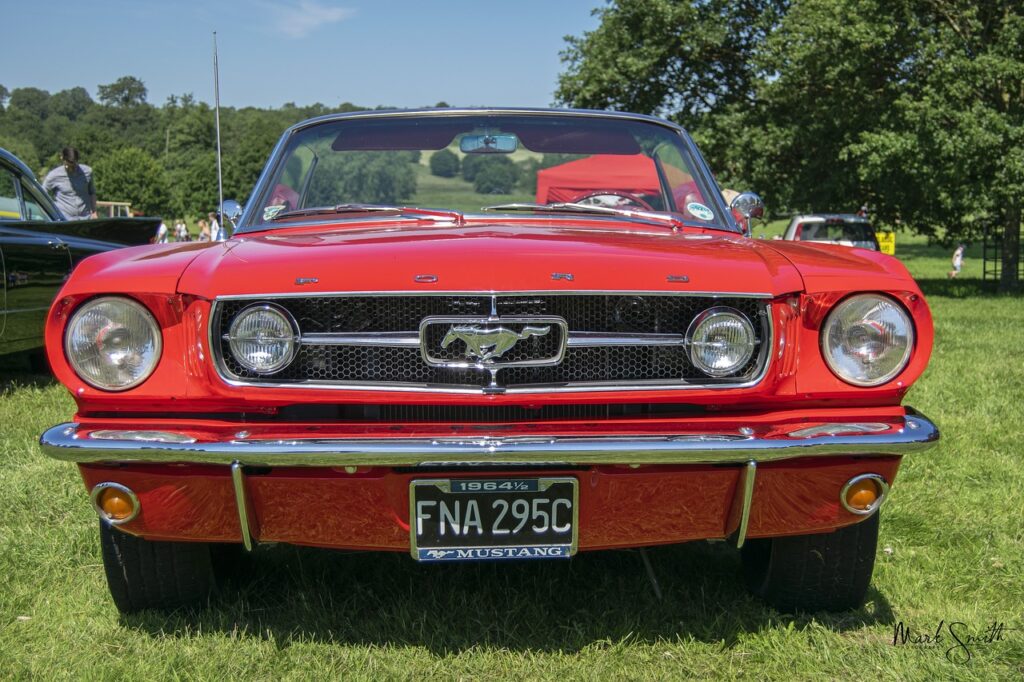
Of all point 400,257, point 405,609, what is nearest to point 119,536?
point 405,609

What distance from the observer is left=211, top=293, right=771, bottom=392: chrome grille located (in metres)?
2.34

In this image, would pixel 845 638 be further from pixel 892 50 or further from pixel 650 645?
pixel 892 50

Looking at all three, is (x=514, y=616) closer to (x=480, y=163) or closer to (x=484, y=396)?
(x=484, y=396)

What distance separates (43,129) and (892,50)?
376 feet

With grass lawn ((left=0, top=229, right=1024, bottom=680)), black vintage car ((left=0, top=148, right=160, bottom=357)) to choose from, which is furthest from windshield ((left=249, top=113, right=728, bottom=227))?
black vintage car ((left=0, top=148, right=160, bottom=357))

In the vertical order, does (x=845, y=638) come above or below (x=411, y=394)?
below

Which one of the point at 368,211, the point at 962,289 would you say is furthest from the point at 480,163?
the point at 962,289

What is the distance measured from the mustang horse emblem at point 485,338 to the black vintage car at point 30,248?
177 inches

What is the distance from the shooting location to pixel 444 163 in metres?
3.65

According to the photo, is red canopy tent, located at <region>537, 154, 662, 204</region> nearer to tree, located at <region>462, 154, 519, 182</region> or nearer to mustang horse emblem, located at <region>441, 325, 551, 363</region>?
tree, located at <region>462, 154, 519, 182</region>

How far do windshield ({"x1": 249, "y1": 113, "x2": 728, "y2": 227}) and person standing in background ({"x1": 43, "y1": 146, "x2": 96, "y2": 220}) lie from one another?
6322mm

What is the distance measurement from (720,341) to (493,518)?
72 cm

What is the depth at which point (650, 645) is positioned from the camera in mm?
2666

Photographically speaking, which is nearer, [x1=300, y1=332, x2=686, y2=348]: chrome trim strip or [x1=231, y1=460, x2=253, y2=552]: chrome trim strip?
[x1=231, y1=460, x2=253, y2=552]: chrome trim strip
